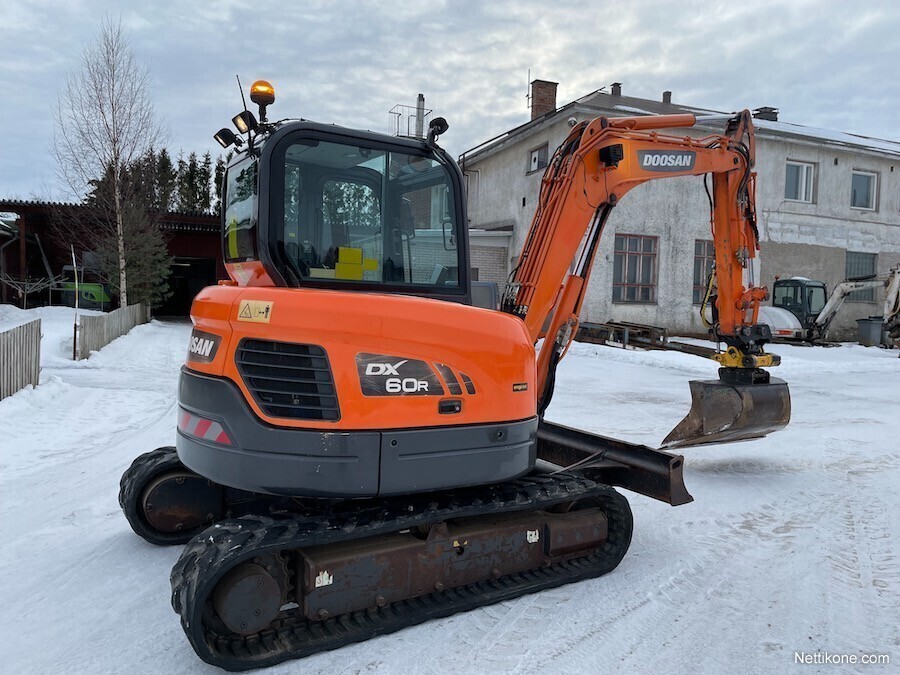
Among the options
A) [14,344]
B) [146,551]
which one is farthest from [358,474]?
[14,344]

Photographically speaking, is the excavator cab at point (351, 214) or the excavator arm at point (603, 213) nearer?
the excavator cab at point (351, 214)

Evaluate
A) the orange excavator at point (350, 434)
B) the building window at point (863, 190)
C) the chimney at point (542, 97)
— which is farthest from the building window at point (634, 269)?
the orange excavator at point (350, 434)

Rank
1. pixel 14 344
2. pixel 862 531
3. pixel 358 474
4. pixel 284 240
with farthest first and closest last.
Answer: pixel 14 344
pixel 862 531
pixel 284 240
pixel 358 474

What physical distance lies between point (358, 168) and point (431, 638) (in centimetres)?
246

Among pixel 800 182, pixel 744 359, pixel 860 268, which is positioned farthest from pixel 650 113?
pixel 744 359

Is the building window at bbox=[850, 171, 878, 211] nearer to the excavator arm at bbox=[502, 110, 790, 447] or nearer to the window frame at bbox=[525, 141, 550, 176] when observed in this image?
the window frame at bbox=[525, 141, 550, 176]

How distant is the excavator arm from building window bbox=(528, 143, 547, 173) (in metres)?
15.7

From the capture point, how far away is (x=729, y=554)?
4246mm

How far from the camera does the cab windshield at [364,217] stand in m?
3.39

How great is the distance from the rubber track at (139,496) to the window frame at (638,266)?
1734cm

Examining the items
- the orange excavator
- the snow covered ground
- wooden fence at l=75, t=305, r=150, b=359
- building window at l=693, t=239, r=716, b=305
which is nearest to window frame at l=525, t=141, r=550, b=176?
building window at l=693, t=239, r=716, b=305

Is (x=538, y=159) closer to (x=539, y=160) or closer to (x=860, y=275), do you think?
(x=539, y=160)

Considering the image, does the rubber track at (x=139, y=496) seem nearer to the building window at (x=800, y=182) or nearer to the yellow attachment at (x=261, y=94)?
the yellow attachment at (x=261, y=94)

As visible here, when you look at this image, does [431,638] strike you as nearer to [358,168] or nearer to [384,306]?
[384,306]
